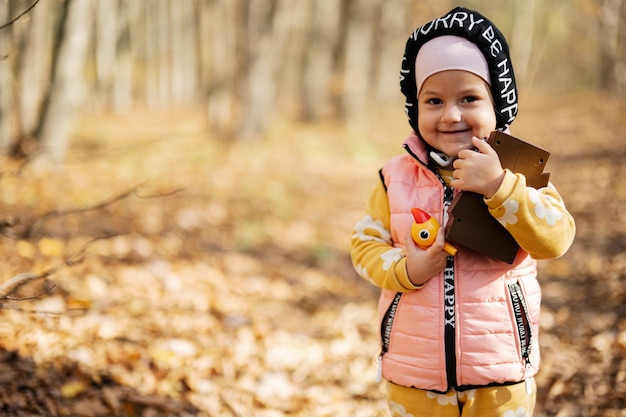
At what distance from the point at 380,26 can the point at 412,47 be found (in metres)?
26.2

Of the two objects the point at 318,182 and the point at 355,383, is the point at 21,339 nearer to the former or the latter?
the point at 355,383

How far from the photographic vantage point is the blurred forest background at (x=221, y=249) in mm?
3660

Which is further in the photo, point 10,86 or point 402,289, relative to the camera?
point 10,86

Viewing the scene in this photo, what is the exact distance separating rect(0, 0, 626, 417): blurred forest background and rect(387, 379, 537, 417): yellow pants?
156 cm

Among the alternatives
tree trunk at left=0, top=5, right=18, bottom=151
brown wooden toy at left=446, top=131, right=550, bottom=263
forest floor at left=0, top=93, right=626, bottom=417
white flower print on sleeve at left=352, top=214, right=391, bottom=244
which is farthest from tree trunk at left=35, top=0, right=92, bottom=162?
brown wooden toy at left=446, top=131, right=550, bottom=263

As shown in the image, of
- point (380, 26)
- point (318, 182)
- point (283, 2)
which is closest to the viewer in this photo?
point (318, 182)

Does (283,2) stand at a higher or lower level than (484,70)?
higher

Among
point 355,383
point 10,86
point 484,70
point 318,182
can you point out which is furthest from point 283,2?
point 484,70

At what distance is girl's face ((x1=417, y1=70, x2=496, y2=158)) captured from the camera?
2.08 meters

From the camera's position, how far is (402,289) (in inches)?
86.0

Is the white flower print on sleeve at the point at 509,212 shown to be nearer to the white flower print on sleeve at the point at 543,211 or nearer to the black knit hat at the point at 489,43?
the white flower print on sleeve at the point at 543,211

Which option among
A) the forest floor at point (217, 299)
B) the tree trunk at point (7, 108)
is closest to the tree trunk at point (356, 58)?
the forest floor at point (217, 299)

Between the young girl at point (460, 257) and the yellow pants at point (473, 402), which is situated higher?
the young girl at point (460, 257)

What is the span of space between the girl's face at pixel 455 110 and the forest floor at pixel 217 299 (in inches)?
70.7
